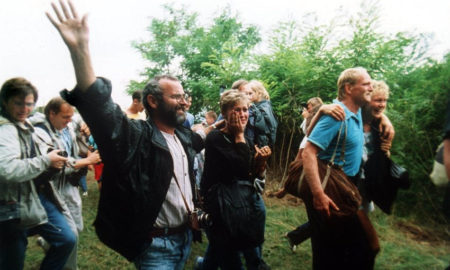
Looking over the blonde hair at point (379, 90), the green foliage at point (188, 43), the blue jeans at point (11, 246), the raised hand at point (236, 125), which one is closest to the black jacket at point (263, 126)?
the raised hand at point (236, 125)

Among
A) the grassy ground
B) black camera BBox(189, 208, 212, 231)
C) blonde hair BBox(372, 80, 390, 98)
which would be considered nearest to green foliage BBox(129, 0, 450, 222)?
the grassy ground

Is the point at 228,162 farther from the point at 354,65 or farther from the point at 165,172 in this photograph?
the point at 354,65

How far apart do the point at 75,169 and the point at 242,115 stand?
188 centimetres

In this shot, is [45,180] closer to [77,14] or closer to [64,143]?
[64,143]

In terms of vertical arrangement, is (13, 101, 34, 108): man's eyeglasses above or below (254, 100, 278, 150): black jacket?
above

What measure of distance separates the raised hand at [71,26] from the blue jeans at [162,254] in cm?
122

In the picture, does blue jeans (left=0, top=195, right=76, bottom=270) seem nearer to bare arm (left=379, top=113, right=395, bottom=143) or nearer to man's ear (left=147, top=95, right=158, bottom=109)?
man's ear (left=147, top=95, right=158, bottom=109)

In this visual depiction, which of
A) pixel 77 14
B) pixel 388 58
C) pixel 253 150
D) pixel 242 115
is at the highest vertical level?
pixel 388 58

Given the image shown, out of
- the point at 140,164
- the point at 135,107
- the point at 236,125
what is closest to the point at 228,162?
the point at 236,125

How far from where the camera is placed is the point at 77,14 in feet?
4.97

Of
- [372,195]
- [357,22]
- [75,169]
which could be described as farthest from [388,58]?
[75,169]

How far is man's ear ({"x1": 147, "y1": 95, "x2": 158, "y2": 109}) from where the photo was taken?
89.8 inches

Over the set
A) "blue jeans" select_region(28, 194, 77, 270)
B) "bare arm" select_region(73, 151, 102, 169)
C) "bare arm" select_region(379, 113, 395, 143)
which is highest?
"bare arm" select_region(379, 113, 395, 143)

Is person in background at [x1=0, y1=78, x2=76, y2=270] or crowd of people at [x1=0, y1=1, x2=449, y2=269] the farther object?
person in background at [x1=0, y1=78, x2=76, y2=270]
